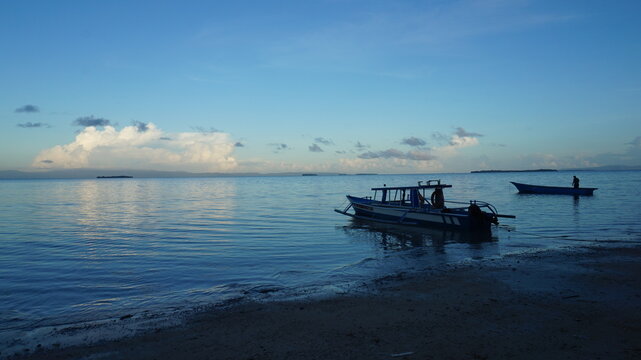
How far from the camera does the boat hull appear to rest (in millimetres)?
25656

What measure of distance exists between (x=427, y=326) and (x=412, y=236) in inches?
679

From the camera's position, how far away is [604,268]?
531 inches

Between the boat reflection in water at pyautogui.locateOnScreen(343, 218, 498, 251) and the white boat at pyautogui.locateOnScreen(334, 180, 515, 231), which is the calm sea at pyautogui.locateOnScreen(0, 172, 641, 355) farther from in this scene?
the white boat at pyautogui.locateOnScreen(334, 180, 515, 231)

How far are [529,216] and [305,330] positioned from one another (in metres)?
31.5

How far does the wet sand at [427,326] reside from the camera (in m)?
7.24

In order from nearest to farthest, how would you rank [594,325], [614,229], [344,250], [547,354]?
1. [547,354]
2. [594,325]
3. [344,250]
4. [614,229]

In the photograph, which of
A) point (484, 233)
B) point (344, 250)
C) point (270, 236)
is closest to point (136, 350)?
point (344, 250)

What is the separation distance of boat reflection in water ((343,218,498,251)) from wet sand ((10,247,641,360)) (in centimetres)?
935

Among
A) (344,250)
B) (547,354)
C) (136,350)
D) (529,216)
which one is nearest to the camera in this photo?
(547,354)

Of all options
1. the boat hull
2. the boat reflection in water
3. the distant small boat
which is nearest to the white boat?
the boat hull

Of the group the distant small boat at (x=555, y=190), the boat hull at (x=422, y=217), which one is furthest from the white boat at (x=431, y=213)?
the distant small boat at (x=555, y=190)

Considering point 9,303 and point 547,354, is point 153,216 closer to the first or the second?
point 9,303

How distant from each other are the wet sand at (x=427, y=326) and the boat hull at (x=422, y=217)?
Result: 13201 mm

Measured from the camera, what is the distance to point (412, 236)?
994 inches
